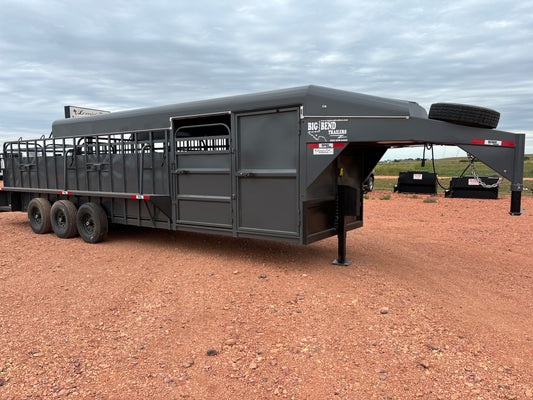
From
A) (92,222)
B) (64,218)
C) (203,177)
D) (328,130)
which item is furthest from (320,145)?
(64,218)

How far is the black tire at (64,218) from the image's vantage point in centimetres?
813

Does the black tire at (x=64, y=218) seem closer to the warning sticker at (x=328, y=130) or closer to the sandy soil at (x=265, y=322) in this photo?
Answer: the sandy soil at (x=265, y=322)

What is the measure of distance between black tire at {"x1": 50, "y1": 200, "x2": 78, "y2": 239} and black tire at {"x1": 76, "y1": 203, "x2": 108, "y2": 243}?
17 cm

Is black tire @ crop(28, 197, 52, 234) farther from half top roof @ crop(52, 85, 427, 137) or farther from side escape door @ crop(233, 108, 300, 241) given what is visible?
side escape door @ crop(233, 108, 300, 241)

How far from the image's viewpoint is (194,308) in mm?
4371

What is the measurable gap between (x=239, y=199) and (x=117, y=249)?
9.27 ft

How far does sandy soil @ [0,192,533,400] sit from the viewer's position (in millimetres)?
2998

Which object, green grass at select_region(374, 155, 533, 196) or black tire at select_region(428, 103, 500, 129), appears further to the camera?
green grass at select_region(374, 155, 533, 196)

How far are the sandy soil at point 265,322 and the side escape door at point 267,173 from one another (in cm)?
68

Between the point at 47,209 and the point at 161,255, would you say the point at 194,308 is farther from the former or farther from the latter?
the point at 47,209

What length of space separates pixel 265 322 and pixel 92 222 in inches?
214

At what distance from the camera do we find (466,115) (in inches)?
189

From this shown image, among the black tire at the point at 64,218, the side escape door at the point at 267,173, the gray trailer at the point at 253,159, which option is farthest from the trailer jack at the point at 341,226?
the black tire at the point at 64,218

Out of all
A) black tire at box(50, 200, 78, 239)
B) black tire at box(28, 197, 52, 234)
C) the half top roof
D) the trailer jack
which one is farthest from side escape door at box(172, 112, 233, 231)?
black tire at box(28, 197, 52, 234)
